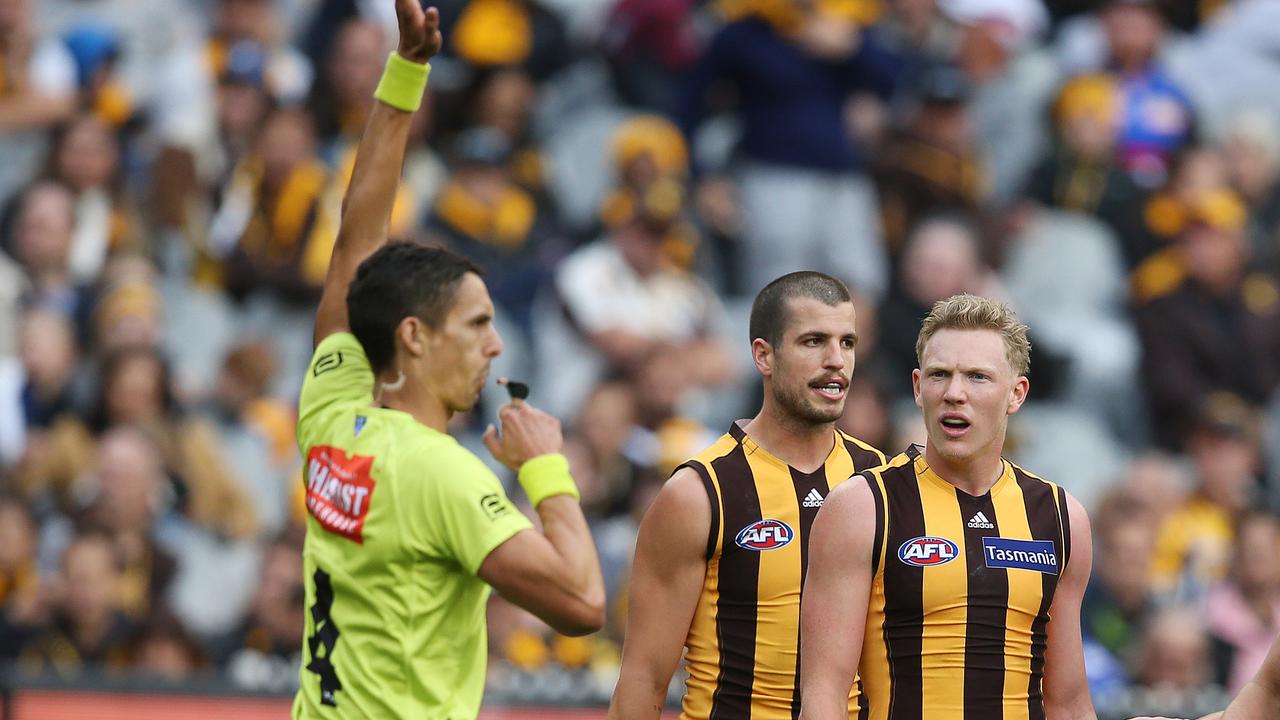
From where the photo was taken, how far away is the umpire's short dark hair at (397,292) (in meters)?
5.42

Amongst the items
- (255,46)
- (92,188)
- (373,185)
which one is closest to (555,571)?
(373,185)

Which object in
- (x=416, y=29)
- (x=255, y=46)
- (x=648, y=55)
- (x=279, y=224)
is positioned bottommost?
(x=416, y=29)

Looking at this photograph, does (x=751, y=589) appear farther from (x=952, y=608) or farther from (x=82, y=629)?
(x=82, y=629)

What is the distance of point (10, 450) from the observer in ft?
35.0

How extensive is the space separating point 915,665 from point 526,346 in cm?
693

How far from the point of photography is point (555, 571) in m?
5.05

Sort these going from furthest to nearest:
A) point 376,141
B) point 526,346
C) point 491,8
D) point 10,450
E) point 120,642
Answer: point 491,8 < point 526,346 < point 10,450 < point 120,642 < point 376,141

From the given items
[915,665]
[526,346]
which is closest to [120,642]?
[526,346]

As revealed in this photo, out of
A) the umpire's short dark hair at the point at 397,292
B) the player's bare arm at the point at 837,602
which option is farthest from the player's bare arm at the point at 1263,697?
the umpire's short dark hair at the point at 397,292

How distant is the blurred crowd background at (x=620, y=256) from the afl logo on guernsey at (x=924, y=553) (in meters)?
4.17

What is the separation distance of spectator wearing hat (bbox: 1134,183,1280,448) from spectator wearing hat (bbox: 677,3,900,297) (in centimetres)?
196

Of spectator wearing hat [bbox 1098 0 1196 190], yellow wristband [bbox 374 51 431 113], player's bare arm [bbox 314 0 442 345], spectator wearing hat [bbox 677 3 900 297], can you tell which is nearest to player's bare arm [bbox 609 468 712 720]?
player's bare arm [bbox 314 0 442 345]

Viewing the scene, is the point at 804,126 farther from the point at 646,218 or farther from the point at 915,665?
the point at 915,665

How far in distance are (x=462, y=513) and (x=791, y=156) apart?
26.5ft
